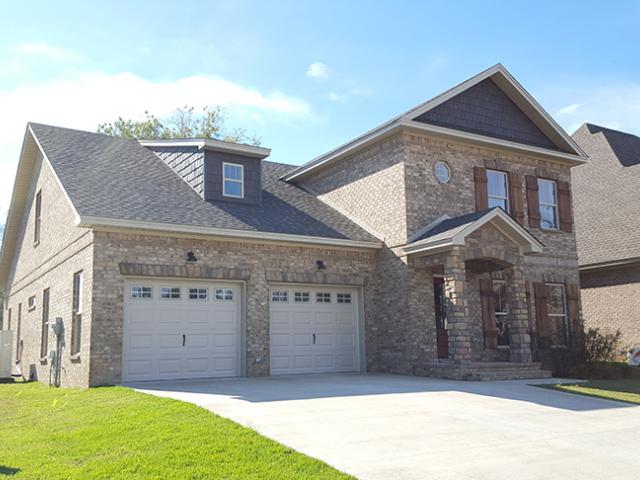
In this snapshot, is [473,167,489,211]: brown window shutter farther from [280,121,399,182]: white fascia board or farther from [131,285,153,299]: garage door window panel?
[131,285,153,299]: garage door window panel

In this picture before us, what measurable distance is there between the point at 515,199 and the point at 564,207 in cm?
225

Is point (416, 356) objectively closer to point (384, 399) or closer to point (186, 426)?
point (384, 399)

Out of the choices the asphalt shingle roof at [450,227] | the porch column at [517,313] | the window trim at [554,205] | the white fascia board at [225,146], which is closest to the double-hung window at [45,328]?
the white fascia board at [225,146]

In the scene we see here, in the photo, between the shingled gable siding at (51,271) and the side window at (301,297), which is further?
the side window at (301,297)

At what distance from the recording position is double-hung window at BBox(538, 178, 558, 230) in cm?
1972

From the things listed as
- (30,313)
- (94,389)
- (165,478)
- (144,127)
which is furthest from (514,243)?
(144,127)

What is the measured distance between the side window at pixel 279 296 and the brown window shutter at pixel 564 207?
9102 millimetres

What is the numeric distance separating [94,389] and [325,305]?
21.3ft

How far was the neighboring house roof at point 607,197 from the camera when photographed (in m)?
21.6

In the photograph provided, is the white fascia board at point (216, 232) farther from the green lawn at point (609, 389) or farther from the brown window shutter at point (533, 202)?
the green lawn at point (609, 389)

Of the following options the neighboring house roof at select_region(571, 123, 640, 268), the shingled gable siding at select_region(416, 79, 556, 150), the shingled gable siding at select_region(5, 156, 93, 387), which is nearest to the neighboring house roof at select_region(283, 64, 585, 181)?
the shingled gable siding at select_region(416, 79, 556, 150)

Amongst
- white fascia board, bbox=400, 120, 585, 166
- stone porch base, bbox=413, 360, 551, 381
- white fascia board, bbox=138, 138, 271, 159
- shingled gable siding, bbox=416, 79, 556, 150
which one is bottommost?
stone porch base, bbox=413, 360, 551, 381

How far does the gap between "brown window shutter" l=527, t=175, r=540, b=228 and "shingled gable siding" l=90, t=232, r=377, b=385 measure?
5119 mm

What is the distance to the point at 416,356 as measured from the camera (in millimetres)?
16047
